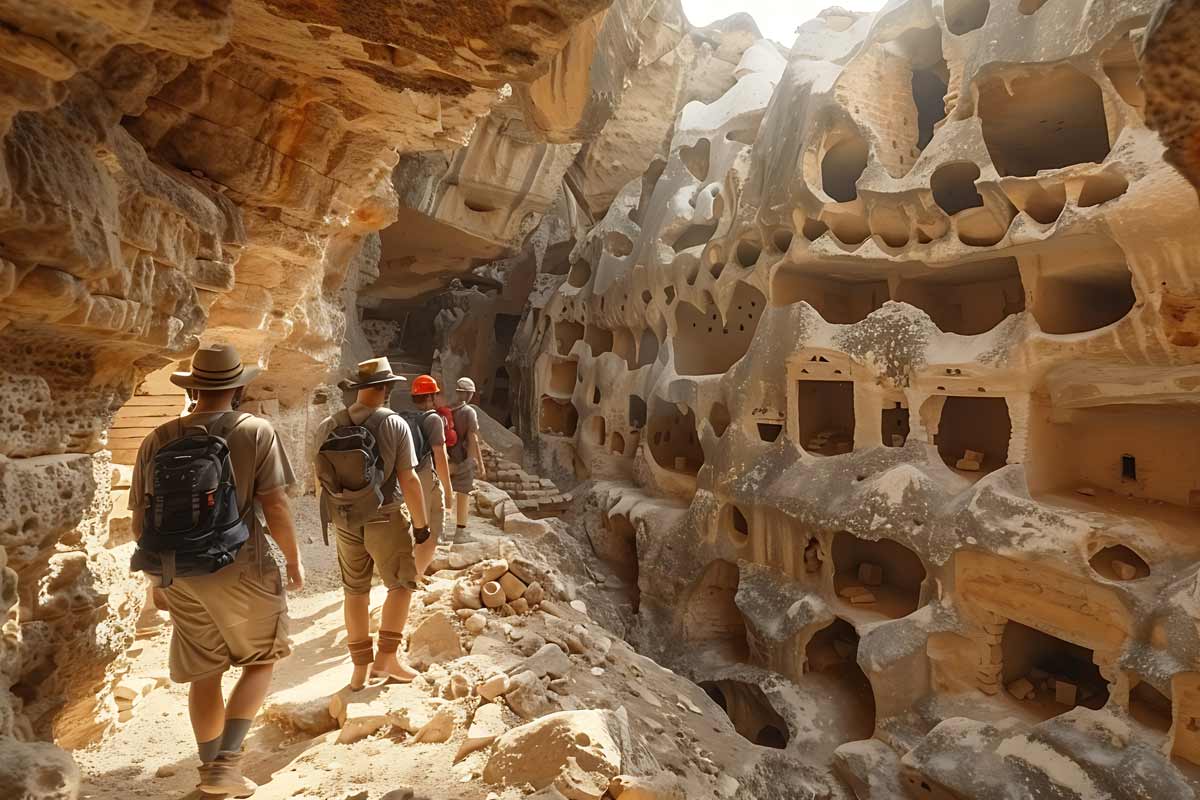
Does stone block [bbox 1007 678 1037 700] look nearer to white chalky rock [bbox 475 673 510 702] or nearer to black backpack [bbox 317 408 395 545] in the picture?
white chalky rock [bbox 475 673 510 702]

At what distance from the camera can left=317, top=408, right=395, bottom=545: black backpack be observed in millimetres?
3346

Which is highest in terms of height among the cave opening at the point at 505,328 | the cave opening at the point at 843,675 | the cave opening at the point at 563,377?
the cave opening at the point at 505,328

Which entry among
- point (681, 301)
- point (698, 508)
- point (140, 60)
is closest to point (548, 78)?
point (140, 60)

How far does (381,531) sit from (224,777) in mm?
1271

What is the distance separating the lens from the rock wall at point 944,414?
6570 millimetres

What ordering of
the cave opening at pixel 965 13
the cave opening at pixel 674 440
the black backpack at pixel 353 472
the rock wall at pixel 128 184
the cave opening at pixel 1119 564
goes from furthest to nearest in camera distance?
the cave opening at pixel 674 440
the cave opening at pixel 965 13
the cave opening at pixel 1119 564
the black backpack at pixel 353 472
the rock wall at pixel 128 184

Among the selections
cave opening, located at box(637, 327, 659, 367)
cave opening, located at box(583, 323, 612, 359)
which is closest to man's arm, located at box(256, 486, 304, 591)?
cave opening, located at box(637, 327, 659, 367)

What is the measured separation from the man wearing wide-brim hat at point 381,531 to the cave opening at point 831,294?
26.8 feet

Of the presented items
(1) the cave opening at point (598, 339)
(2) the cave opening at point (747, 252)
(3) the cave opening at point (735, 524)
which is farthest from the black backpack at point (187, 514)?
(1) the cave opening at point (598, 339)

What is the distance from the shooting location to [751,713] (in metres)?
9.61

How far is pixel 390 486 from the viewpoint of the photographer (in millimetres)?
3492

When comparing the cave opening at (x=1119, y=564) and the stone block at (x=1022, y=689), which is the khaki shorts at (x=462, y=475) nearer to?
the cave opening at (x=1119, y=564)

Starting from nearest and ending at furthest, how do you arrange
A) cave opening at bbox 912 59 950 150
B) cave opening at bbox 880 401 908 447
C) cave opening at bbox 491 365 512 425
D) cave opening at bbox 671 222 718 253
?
cave opening at bbox 880 401 908 447
cave opening at bbox 912 59 950 150
cave opening at bbox 671 222 718 253
cave opening at bbox 491 365 512 425

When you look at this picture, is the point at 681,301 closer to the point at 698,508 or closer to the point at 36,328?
the point at 698,508
